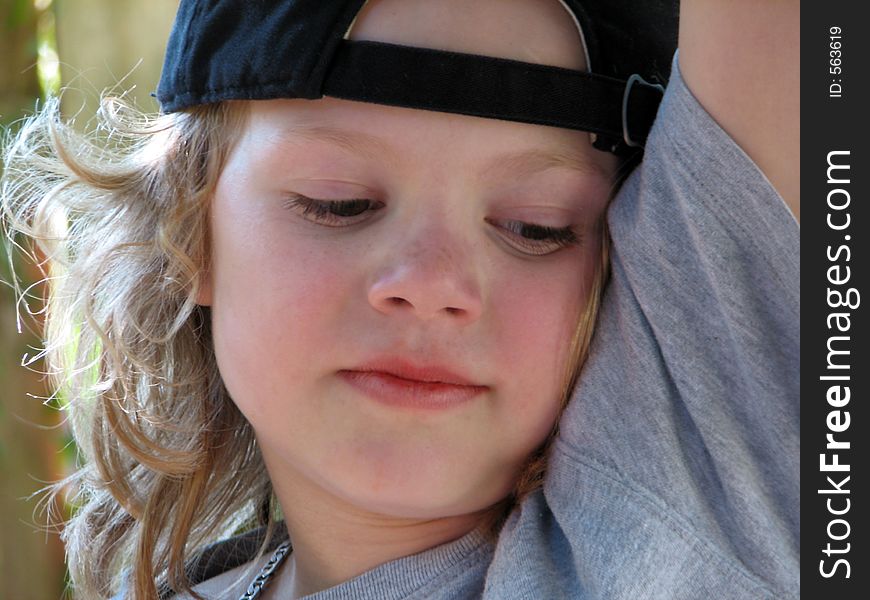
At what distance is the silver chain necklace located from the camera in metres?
1.37

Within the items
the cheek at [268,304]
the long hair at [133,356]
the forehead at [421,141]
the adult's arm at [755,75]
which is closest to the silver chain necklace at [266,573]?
the long hair at [133,356]

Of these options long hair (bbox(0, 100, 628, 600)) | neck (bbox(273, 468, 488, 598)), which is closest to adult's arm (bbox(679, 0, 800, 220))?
neck (bbox(273, 468, 488, 598))

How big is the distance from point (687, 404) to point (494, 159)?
0.28 meters

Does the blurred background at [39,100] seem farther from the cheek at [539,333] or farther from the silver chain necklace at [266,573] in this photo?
the cheek at [539,333]

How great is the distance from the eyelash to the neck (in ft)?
0.95

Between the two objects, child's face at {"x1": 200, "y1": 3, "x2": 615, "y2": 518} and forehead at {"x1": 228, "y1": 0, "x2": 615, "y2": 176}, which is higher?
forehead at {"x1": 228, "y1": 0, "x2": 615, "y2": 176}

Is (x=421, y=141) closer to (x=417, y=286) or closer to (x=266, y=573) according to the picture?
(x=417, y=286)

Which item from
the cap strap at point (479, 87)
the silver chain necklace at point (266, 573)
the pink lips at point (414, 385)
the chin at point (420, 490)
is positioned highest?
the cap strap at point (479, 87)

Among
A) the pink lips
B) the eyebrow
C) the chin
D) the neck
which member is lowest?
the neck

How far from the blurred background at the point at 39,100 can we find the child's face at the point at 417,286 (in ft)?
Result: 3.85

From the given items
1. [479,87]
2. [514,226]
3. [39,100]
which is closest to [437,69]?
[479,87]

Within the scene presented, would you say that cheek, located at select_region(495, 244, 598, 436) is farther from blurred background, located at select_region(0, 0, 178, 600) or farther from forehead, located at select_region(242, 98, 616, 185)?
blurred background, located at select_region(0, 0, 178, 600)

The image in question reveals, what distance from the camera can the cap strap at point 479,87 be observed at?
1001mm

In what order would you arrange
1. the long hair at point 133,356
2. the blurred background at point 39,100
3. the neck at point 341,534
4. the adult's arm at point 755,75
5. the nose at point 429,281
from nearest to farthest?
the adult's arm at point 755,75 → the nose at point 429,281 → the neck at point 341,534 → the long hair at point 133,356 → the blurred background at point 39,100
